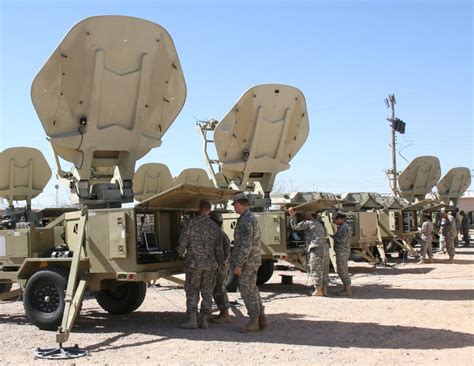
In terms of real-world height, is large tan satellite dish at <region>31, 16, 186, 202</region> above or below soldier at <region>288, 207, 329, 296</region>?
above

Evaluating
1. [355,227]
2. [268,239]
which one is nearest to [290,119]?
[268,239]

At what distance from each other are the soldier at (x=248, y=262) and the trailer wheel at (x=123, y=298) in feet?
6.99

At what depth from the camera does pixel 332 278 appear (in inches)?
590

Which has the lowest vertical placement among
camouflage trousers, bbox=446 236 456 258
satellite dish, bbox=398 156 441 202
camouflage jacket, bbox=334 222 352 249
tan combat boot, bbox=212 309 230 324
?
camouflage trousers, bbox=446 236 456 258

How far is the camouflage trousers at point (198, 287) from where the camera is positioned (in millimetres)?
8367

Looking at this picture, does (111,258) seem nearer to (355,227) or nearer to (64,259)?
(64,259)

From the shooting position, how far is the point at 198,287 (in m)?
8.41

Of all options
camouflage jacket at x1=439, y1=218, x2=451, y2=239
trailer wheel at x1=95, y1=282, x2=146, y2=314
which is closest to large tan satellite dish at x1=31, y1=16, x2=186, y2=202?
trailer wheel at x1=95, y1=282, x2=146, y2=314

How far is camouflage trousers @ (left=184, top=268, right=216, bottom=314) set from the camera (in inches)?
329

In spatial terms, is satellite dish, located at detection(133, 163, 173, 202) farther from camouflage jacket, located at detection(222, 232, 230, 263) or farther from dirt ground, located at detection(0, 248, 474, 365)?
camouflage jacket, located at detection(222, 232, 230, 263)

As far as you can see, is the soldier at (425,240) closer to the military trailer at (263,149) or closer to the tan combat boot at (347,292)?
the military trailer at (263,149)

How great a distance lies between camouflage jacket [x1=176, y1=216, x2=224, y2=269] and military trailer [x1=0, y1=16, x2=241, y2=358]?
347 millimetres

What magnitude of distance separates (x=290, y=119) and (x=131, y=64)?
516 cm

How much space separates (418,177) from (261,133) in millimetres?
12518
